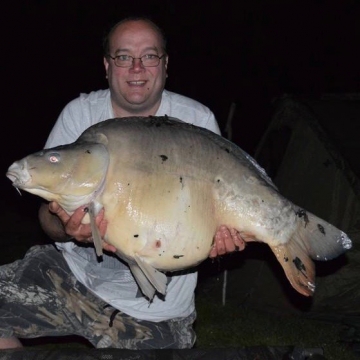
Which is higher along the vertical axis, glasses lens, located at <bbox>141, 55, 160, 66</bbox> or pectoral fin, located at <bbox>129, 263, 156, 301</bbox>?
glasses lens, located at <bbox>141, 55, 160, 66</bbox>

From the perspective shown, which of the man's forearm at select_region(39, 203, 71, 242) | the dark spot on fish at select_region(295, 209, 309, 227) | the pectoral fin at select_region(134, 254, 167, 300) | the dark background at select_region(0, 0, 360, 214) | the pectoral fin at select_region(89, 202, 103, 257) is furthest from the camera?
the dark background at select_region(0, 0, 360, 214)

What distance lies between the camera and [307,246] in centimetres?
277

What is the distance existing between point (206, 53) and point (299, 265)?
1953cm

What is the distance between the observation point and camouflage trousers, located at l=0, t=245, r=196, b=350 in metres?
3.23

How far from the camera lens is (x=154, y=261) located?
2648 mm

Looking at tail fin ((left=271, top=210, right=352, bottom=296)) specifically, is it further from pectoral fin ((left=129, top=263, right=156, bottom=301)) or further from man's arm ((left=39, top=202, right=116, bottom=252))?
man's arm ((left=39, top=202, right=116, bottom=252))

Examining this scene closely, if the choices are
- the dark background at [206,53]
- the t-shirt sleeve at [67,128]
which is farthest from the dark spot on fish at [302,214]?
the dark background at [206,53]

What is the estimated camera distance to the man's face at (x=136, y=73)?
315 centimetres

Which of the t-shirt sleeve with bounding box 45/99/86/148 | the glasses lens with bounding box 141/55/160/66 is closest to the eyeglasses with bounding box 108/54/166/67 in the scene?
the glasses lens with bounding box 141/55/160/66

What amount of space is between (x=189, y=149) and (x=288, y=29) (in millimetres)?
23142

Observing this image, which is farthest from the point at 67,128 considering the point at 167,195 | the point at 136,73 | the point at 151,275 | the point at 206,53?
the point at 206,53

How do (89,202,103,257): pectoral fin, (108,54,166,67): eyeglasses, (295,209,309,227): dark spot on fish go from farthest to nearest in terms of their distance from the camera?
1. (108,54,166,67): eyeglasses
2. (295,209,309,227): dark spot on fish
3. (89,202,103,257): pectoral fin

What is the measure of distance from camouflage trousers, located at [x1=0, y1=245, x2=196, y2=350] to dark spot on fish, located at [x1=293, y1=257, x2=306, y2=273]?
0.87 metres

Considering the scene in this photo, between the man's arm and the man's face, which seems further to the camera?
the man's face
